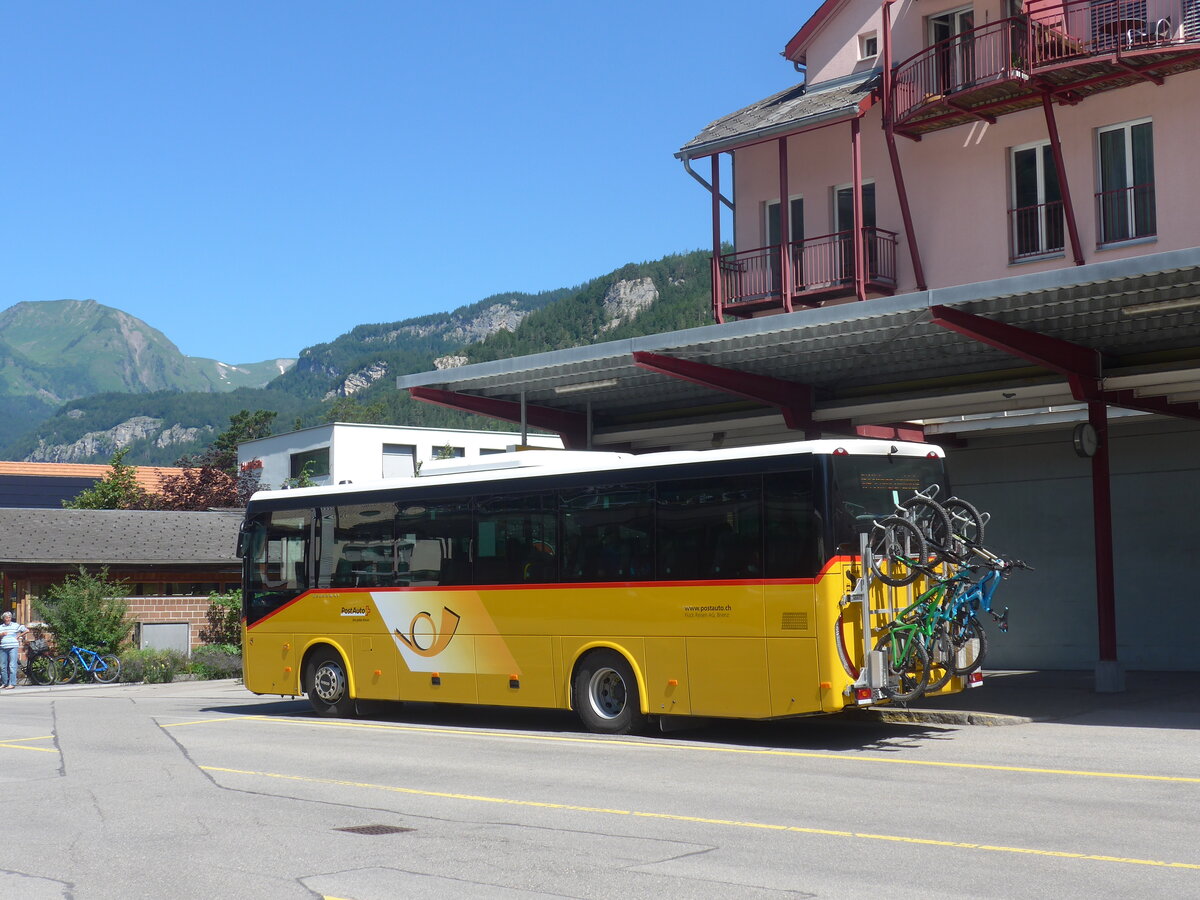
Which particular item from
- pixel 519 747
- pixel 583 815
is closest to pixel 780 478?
pixel 519 747

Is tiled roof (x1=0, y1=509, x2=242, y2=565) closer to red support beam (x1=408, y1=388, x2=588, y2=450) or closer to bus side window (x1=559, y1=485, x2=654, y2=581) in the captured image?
red support beam (x1=408, y1=388, x2=588, y2=450)

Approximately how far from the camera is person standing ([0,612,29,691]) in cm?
3069

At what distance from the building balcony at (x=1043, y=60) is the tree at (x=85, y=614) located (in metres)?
20.5

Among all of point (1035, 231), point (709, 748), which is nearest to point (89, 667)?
point (709, 748)

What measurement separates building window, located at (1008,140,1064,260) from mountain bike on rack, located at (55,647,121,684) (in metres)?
21.3

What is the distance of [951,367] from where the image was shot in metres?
20.7

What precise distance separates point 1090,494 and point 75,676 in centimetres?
2210

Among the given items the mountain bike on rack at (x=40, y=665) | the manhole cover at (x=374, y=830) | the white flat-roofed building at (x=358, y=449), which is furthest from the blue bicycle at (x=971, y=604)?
the white flat-roofed building at (x=358, y=449)

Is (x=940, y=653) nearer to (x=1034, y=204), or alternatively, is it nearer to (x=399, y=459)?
(x=1034, y=204)

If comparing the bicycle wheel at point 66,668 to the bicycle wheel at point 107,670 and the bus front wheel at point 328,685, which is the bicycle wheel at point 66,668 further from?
the bus front wheel at point 328,685

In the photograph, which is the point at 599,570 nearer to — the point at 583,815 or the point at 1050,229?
the point at 583,815

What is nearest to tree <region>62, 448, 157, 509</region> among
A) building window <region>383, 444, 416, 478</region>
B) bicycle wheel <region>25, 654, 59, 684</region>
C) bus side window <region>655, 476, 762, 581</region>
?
building window <region>383, 444, 416, 478</region>

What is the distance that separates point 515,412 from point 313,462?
42280 mm

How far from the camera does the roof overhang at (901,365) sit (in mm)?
16188
